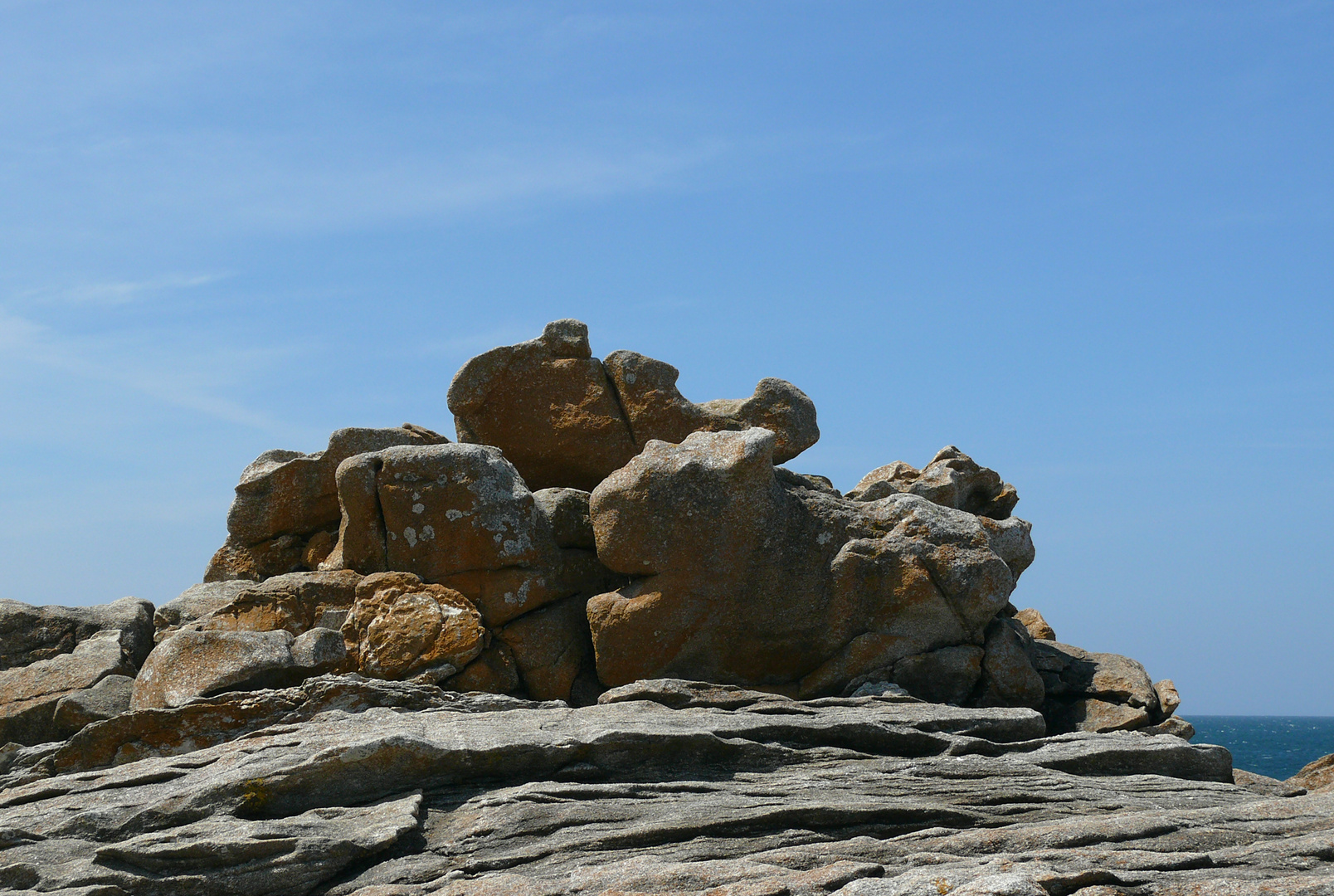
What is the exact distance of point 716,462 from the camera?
20.5 m

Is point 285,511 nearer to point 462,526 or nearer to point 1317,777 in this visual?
point 462,526

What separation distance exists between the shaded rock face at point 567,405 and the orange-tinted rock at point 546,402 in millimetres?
20

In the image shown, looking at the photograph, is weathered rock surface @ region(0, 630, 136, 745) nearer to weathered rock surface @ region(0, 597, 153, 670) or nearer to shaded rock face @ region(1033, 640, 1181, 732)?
weathered rock surface @ region(0, 597, 153, 670)

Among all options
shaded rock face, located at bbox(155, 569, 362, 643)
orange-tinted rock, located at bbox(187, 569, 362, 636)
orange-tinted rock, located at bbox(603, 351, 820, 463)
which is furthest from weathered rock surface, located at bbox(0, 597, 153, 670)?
orange-tinted rock, located at bbox(603, 351, 820, 463)

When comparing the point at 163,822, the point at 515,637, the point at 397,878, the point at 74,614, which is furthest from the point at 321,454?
the point at 397,878

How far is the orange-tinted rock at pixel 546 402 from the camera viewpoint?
85.6 feet

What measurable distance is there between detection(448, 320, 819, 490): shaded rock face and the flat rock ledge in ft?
30.9

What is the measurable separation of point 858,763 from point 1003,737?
10.8 feet

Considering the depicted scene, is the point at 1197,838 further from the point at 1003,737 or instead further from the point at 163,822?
the point at 163,822

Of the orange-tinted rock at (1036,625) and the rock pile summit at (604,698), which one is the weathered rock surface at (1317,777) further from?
the orange-tinted rock at (1036,625)

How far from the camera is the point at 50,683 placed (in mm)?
21672

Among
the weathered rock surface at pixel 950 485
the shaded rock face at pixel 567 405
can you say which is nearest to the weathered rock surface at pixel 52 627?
the shaded rock face at pixel 567 405

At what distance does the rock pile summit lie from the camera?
12867mm

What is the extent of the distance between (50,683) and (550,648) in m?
9.97
